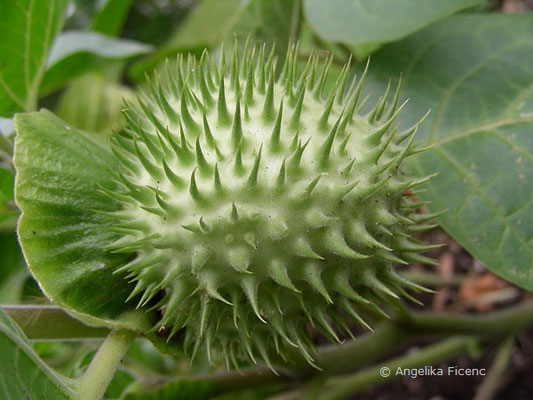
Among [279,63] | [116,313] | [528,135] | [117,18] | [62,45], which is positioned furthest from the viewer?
[117,18]

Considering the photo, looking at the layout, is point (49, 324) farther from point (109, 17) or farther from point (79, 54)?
point (109, 17)

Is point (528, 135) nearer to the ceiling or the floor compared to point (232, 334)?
nearer to the ceiling

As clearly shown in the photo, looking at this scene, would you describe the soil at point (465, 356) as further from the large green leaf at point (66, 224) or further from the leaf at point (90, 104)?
the leaf at point (90, 104)

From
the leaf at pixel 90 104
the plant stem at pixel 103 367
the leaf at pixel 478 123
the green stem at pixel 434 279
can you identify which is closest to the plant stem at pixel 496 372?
the green stem at pixel 434 279

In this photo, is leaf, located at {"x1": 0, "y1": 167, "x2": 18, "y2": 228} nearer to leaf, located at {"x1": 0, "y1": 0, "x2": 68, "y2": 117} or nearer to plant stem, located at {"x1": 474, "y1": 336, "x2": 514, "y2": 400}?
leaf, located at {"x1": 0, "y1": 0, "x2": 68, "y2": 117}

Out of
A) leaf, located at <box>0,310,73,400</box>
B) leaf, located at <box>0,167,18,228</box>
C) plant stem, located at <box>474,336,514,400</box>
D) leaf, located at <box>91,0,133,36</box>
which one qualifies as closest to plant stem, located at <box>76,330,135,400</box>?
leaf, located at <box>0,310,73,400</box>

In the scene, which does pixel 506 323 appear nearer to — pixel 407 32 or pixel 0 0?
pixel 407 32

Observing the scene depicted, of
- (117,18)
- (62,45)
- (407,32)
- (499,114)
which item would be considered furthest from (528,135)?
(117,18)
